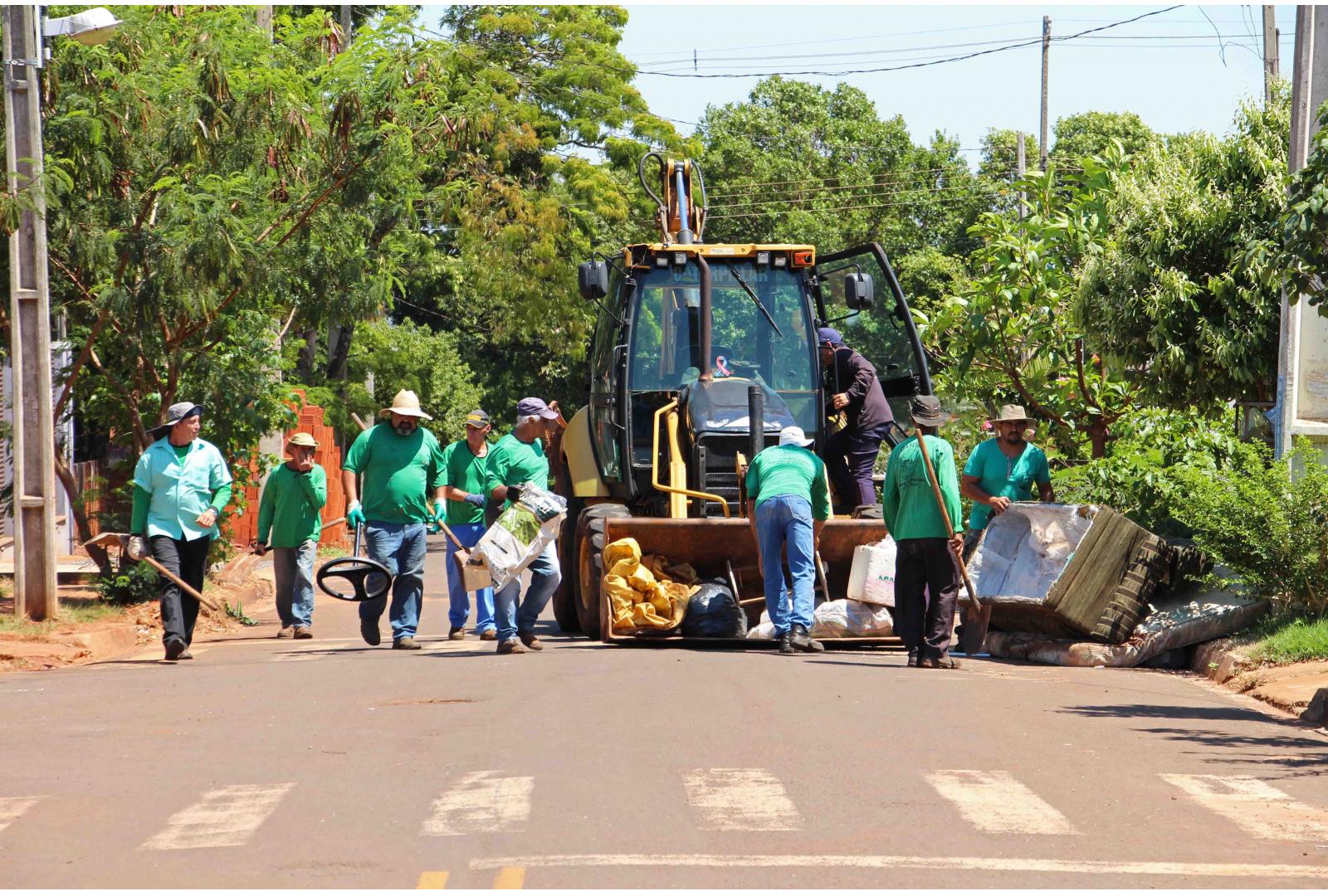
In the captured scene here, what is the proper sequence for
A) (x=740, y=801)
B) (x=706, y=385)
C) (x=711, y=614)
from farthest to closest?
(x=706, y=385)
(x=711, y=614)
(x=740, y=801)

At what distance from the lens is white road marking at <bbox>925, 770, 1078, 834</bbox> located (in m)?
6.52

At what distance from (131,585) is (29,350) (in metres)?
2.49

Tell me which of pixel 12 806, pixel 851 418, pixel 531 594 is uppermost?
pixel 851 418

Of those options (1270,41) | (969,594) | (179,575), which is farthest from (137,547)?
(1270,41)

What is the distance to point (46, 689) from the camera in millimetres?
10828

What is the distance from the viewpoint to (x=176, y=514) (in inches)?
496

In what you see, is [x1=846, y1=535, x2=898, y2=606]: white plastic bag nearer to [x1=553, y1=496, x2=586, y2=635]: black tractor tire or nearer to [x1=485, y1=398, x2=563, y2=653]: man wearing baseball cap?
[x1=485, y1=398, x2=563, y2=653]: man wearing baseball cap

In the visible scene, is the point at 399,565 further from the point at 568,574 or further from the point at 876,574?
the point at 876,574

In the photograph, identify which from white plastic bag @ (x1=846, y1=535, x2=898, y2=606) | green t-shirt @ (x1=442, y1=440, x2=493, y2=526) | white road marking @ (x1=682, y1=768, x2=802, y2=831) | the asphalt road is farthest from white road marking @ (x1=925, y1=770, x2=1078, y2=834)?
green t-shirt @ (x1=442, y1=440, x2=493, y2=526)

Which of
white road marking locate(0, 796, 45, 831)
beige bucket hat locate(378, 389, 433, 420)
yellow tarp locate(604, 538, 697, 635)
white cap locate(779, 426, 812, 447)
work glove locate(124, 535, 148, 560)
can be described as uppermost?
beige bucket hat locate(378, 389, 433, 420)

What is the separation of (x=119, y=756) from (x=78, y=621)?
22.5ft

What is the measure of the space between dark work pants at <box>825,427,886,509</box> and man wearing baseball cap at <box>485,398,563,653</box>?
2.28m

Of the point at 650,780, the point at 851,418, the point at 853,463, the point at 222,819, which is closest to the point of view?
the point at 222,819

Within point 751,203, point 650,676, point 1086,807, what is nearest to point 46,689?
point 650,676
